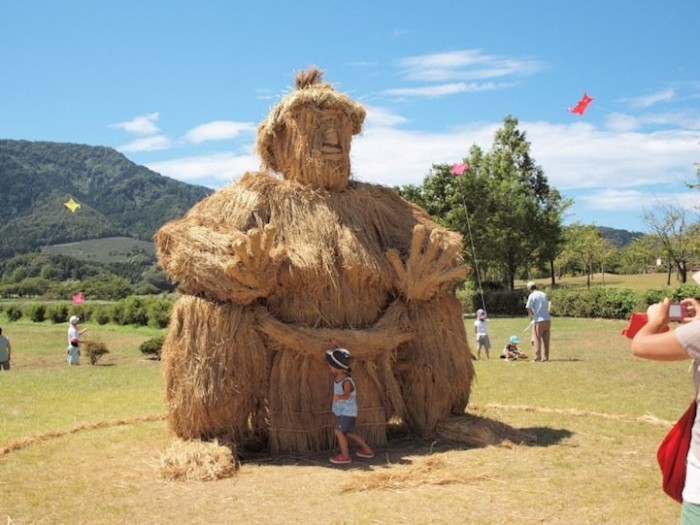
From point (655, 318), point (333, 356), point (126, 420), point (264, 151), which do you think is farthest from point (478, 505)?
point (126, 420)

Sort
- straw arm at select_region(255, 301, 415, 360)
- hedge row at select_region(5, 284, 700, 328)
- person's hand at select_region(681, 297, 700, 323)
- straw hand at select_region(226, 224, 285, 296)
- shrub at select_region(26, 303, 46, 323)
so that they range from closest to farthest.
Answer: person's hand at select_region(681, 297, 700, 323) < straw hand at select_region(226, 224, 285, 296) < straw arm at select_region(255, 301, 415, 360) < hedge row at select_region(5, 284, 700, 328) < shrub at select_region(26, 303, 46, 323)

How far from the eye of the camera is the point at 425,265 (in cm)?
711

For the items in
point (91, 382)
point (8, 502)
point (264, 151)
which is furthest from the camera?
point (91, 382)

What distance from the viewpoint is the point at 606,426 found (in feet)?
25.4

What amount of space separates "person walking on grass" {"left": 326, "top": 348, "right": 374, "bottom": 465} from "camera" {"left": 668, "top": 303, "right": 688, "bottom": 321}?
370cm

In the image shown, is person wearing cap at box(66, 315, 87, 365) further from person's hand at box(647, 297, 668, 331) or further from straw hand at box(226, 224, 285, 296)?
person's hand at box(647, 297, 668, 331)

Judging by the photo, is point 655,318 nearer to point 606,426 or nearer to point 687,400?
point 606,426

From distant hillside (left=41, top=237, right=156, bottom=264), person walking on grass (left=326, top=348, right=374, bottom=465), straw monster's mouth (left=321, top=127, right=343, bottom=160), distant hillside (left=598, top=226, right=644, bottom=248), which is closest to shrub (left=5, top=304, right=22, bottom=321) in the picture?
straw monster's mouth (left=321, top=127, right=343, bottom=160)

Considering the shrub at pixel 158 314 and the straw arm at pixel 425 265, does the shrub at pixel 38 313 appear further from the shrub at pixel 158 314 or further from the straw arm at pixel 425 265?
the straw arm at pixel 425 265

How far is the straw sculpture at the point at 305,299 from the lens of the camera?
260 inches

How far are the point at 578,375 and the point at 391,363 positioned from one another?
5402 mm

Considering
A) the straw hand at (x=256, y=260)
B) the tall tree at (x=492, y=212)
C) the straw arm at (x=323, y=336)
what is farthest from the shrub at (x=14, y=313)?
the straw hand at (x=256, y=260)

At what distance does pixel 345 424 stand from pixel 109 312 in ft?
89.4

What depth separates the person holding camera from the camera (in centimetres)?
289
